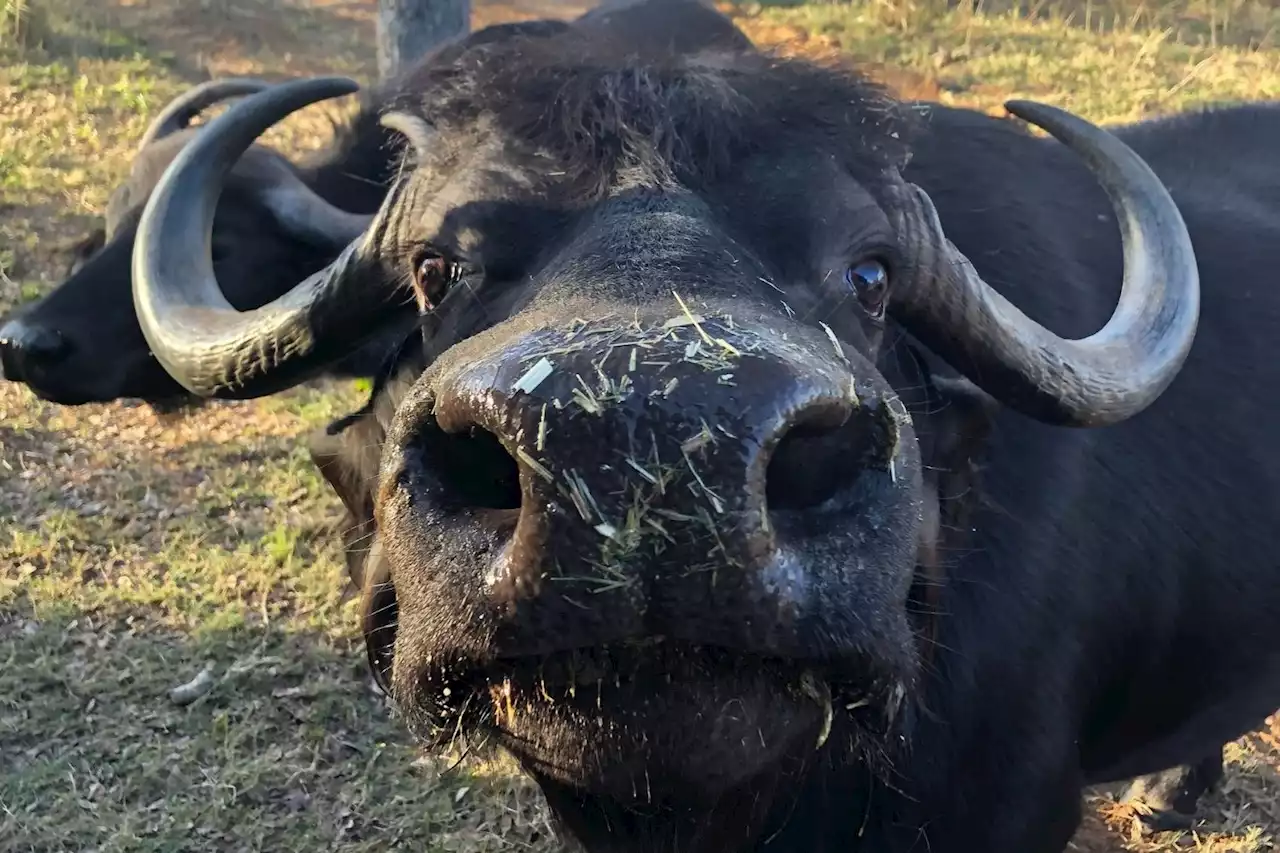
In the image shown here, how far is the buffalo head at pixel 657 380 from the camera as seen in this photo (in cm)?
160

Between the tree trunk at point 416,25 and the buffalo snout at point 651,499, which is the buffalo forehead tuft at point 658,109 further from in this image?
the tree trunk at point 416,25

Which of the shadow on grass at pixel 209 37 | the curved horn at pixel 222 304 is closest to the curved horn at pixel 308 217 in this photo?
the curved horn at pixel 222 304

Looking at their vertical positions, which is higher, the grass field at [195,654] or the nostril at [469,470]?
the nostril at [469,470]

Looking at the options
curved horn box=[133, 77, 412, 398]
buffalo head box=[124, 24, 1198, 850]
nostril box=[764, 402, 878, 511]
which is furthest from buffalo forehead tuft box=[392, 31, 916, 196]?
nostril box=[764, 402, 878, 511]

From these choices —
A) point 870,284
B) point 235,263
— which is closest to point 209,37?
point 235,263

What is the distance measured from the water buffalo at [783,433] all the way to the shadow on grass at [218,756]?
4.57ft

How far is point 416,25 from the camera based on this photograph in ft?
26.0

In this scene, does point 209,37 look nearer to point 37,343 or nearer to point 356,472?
point 37,343

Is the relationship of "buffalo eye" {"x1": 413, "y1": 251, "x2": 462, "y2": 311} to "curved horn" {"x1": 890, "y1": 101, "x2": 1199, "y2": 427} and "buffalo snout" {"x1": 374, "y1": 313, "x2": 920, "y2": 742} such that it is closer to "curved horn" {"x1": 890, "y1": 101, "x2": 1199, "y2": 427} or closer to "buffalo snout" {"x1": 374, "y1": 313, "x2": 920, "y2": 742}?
"buffalo snout" {"x1": 374, "y1": 313, "x2": 920, "y2": 742}

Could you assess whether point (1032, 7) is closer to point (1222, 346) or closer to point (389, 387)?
point (1222, 346)

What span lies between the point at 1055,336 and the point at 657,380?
161cm

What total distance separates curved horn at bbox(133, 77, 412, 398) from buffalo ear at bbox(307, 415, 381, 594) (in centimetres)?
38

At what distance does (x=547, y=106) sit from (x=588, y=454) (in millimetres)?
1289

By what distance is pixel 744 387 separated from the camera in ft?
5.22
